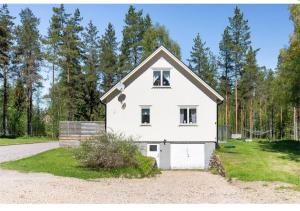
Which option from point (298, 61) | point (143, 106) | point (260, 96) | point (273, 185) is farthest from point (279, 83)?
point (260, 96)

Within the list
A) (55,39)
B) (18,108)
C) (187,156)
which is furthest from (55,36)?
(187,156)

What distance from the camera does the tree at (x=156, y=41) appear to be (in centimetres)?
5997

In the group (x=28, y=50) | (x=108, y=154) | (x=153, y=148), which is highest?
(x=28, y=50)

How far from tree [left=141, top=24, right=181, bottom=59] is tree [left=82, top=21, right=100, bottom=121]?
9829 mm

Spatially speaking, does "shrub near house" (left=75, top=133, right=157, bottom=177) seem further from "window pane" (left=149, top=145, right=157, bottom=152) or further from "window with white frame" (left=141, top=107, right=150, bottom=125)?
"window with white frame" (left=141, top=107, right=150, bottom=125)

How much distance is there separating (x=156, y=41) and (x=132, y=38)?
6090mm

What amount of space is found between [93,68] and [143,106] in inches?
1327

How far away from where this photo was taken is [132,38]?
6556 centimetres

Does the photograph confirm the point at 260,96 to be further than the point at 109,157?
Yes

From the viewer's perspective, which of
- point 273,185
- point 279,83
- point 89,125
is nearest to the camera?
point 273,185

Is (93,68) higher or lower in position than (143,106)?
higher

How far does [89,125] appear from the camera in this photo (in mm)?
36562

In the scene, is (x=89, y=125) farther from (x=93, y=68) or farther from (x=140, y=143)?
(x=93, y=68)

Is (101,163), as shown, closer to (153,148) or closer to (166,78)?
(153,148)
